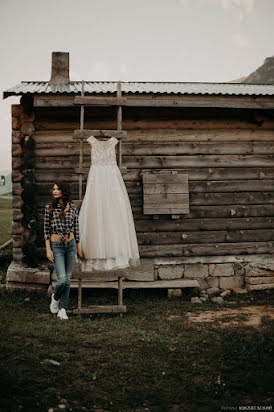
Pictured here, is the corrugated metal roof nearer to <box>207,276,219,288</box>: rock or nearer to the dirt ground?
<box>207,276,219,288</box>: rock

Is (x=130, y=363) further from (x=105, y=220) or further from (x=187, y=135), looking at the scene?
(x=187, y=135)

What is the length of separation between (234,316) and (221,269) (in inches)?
62.4

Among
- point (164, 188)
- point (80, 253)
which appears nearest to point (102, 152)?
point (80, 253)

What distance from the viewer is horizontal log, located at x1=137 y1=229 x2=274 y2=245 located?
23.9 feet

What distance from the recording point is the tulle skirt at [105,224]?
542 centimetres

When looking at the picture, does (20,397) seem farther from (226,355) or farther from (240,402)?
(226,355)

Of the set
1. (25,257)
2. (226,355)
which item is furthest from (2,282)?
(226,355)

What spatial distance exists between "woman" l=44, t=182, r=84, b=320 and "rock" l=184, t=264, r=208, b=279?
2884 millimetres

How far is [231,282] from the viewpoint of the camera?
24.2 ft

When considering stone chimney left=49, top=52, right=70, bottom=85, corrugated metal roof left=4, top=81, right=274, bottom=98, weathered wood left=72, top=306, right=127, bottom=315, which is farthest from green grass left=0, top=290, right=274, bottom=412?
stone chimney left=49, top=52, right=70, bottom=85

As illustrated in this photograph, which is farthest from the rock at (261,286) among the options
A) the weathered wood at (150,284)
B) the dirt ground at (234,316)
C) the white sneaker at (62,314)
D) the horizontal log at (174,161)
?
the white sneaker at (62,314)

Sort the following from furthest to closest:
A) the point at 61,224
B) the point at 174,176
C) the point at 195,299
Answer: the point at 174,176, the point at 195,299, the point at 61,224

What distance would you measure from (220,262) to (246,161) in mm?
2277

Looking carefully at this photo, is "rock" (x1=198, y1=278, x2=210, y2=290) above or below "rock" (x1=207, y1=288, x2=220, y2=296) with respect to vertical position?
above
